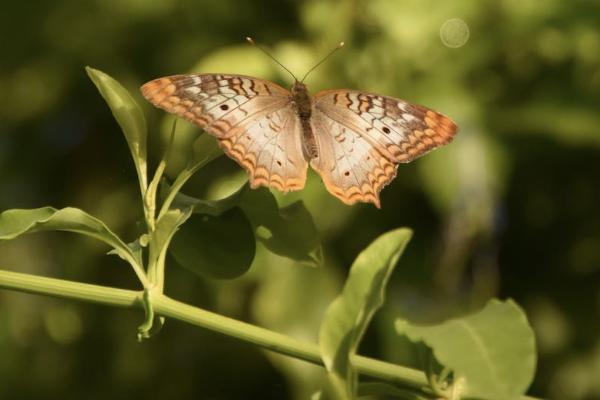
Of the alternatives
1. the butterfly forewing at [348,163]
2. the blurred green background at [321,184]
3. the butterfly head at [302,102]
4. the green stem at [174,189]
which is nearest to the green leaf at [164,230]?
the green stem at [174,189]

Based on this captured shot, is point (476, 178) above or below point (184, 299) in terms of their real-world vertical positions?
above

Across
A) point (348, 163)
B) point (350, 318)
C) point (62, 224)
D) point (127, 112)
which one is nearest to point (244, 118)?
point (348, 163)

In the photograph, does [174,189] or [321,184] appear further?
[321,184]

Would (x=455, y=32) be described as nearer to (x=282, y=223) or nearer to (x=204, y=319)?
(x=282, y=223)

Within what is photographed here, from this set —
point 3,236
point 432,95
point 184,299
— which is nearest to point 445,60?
point 432,95

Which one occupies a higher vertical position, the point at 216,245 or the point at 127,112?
the point at 127,112

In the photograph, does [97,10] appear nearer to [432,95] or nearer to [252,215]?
[432,95]

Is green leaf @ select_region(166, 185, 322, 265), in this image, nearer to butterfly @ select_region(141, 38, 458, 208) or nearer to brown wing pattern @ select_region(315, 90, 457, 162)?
butterfly @ select_region(141, 38, 458, 208)

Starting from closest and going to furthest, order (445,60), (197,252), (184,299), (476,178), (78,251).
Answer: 1. (197,252)
2. (476,178)
3. (445,60)
4. (184,299)
5. (78,251)
